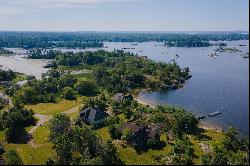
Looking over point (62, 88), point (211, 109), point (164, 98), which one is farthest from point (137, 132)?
point (62, 88)

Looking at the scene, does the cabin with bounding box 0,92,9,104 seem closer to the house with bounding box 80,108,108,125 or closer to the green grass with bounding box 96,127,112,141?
the house with bounding box 80,108,108,125

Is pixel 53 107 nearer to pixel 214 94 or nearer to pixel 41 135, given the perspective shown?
pixel 41 135

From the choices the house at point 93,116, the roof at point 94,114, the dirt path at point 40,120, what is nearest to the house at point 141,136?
the house at point 93,116

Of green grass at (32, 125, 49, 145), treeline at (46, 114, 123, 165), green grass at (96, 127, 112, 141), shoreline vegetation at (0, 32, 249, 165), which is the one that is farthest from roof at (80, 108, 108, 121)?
treeline at (46, 114, 123, 165)

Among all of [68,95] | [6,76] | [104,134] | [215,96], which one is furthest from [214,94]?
[6,76]

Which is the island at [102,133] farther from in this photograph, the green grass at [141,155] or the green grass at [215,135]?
the green grass at [215,135]

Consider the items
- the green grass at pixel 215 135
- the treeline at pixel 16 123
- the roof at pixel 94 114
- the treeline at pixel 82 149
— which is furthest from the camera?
the roof at pixel 94 114
